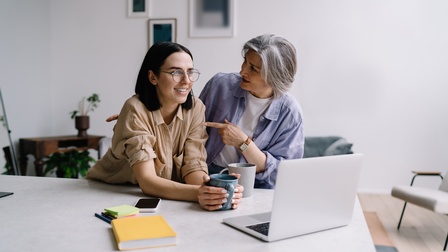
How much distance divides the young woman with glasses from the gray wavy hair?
36 centimetres

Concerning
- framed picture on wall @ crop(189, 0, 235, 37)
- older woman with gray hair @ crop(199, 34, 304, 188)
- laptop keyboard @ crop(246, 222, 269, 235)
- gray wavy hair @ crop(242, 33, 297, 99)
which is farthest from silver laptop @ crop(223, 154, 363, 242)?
framed picture on wall @ crop(189, 0, 235, 37)

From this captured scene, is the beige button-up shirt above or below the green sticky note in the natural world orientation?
above

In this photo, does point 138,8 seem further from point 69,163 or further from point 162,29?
point 69,163

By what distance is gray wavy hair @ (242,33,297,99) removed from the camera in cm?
175

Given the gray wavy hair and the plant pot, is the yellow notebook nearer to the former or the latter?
the gray wavy hair

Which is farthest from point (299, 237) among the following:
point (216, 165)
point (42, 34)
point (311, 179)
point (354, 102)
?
point (42, 34)

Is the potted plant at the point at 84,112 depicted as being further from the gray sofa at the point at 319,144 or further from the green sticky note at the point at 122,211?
the green sticky note at the point at 122,211

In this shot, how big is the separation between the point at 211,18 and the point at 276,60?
2913 mm

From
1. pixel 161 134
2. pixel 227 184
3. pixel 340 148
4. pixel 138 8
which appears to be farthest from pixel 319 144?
pixel 227 184

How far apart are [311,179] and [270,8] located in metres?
3.75

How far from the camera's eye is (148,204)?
4.03 feet

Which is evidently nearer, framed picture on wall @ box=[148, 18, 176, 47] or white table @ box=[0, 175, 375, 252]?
white table @ box=[0, 175, 375, 252]

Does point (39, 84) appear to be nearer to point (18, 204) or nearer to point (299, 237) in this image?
point (18, 204)

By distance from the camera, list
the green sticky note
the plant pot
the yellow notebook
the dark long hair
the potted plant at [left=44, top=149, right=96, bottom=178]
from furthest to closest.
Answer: the plant pot, the potted plant at [left=44, top=149, right=96, bottom=178], the dark long hair, the green sticky note, the yellow notebook
